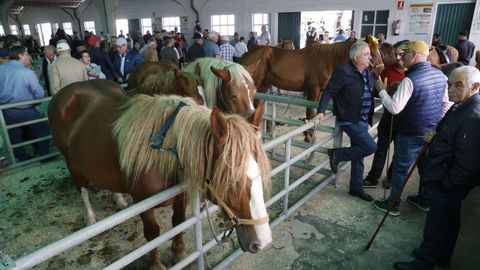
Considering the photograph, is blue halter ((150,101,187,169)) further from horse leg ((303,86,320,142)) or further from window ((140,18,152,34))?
window ((140,18,152,34))

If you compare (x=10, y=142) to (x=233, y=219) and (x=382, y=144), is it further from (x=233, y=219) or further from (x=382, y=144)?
(x=382, y=144)

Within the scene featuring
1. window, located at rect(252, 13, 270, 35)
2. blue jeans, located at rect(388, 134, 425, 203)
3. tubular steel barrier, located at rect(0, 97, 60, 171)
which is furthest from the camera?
window, located at rect(252, 13, 270, 35)

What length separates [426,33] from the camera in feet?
36.7

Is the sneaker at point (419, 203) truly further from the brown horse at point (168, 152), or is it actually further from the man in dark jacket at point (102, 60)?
the man in dark jacket at point (102, 60)

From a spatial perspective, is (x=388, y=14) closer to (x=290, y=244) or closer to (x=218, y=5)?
(x=218, y=5)

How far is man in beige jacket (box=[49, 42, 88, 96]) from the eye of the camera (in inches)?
183

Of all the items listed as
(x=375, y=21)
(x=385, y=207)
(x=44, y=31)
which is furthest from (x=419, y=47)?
(x=44, y=31)

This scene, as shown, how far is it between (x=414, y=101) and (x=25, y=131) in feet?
18.7

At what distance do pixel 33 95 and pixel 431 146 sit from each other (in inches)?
211

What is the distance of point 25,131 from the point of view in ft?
16.4

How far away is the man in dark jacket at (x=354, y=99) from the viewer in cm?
335

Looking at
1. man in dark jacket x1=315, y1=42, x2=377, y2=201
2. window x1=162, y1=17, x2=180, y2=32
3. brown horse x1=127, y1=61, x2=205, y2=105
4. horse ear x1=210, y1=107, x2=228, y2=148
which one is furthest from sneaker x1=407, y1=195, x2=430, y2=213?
window x1=162, y1=17, x2=180, y2=32

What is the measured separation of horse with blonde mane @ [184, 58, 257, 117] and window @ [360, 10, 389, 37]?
36.2ft

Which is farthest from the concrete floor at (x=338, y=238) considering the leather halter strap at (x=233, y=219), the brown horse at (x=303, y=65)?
the brown horse at (x=303, y=65)
